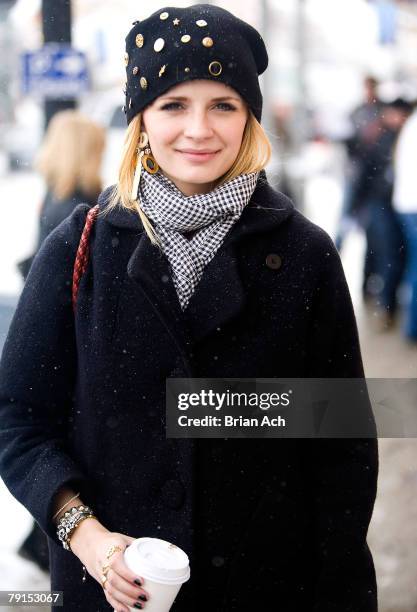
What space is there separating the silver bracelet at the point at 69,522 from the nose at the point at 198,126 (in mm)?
735

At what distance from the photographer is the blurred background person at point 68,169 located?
2.85 metres

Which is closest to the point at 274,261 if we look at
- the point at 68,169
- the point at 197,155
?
the point at 197,155

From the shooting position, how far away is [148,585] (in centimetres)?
151

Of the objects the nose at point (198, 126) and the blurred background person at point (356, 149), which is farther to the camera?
the blurred background person at point (356, 149)

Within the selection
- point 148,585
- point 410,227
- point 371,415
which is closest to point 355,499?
point 371,415

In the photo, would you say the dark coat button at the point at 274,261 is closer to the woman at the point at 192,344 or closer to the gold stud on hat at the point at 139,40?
the woman at the point at 192,344

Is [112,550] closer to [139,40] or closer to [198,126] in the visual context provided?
[198,126]

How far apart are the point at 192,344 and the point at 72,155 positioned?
4.46 feet

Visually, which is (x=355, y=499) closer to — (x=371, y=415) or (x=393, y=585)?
(x=371, y=415)

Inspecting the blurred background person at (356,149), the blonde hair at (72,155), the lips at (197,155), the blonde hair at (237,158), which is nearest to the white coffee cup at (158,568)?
the blonde hair at (237,158)

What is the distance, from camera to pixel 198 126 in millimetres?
1703

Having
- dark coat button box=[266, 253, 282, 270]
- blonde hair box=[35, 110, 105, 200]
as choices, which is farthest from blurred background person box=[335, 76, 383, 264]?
dark coat button box=[266, 253, 282, 270]

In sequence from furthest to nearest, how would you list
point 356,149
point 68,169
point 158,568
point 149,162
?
point 356,149 < point 68,169 < point 149,162 < point 158,568

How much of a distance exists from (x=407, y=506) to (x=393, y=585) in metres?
0.67
